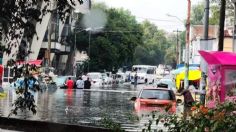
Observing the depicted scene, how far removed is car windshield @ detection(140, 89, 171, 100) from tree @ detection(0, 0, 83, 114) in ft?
45.5

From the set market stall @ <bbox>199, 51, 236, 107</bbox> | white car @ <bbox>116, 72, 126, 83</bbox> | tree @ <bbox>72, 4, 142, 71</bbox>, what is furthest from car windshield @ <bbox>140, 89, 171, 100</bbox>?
white car @ <bbox>116, 72, 126, 83</bbox>

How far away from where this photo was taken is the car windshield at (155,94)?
22.0 m

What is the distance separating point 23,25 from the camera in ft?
25.6

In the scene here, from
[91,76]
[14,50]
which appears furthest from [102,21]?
[14,50]

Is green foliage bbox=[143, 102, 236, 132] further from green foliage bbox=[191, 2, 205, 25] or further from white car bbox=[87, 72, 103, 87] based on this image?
green foliage bbox=[191, 2, 205, 25]

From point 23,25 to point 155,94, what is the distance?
1481 cm

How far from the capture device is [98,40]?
86.2m

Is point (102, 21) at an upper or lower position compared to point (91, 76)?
upper

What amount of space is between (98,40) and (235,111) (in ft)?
257

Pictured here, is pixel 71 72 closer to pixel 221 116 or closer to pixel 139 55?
pixel 139 55

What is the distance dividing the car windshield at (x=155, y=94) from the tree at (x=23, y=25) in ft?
45.5

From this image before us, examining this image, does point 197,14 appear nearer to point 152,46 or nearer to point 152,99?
point 152,46

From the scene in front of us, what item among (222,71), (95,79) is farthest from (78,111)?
(95,79)

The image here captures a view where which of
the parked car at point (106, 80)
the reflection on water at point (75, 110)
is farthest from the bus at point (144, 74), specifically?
the reflection on water at point (75, 110)
